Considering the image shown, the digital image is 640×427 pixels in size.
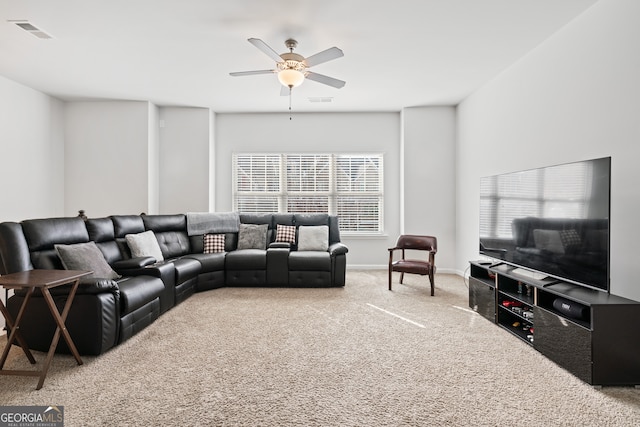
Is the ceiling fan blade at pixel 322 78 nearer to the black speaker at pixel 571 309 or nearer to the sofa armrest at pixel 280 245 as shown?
the sofa armrest at pixel 280 245

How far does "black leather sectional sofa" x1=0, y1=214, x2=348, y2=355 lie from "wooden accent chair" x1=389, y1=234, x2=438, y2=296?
30.6 inches

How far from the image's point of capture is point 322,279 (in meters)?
4.77

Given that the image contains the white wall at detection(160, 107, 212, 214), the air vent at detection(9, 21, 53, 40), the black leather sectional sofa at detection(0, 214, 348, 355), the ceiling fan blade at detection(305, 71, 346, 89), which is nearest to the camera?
the black leather sectional sofa at detection(0, 214, 348, 355)

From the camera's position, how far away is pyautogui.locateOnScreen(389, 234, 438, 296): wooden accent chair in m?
4.42

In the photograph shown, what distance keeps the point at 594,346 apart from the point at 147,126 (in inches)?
248

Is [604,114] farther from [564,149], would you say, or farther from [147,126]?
[147,126]

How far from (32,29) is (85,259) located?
2306 mm

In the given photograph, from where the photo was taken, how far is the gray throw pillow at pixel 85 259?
2986mm

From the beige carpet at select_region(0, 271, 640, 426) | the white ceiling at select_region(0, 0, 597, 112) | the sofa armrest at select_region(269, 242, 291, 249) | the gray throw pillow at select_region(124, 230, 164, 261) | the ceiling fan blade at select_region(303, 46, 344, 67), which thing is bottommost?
the beige carpet at select_region(0, 271, 640, 426)

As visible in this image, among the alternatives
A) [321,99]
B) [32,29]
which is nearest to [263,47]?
[32,29]

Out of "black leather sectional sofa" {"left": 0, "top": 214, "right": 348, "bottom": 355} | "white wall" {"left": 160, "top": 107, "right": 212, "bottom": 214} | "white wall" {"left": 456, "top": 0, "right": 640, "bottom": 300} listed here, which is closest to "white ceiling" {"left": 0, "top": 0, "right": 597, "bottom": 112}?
"white wall" {"left": 456, "top": 0, "right": 640, "bottom": 300}

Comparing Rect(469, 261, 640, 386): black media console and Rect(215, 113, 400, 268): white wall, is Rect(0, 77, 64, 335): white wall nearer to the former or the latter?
Rect(215, 113, 400, 268): white wall

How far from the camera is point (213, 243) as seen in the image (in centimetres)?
516

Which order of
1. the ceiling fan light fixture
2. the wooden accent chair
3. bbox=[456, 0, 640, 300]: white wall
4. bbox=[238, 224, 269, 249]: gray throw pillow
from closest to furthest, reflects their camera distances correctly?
bbox=[456, 0, 640, 300]: white wall
the ceiling fan light fixture
the wooden accent chair
bbox=[238, 224, 269, 249]: gray throw pillow
